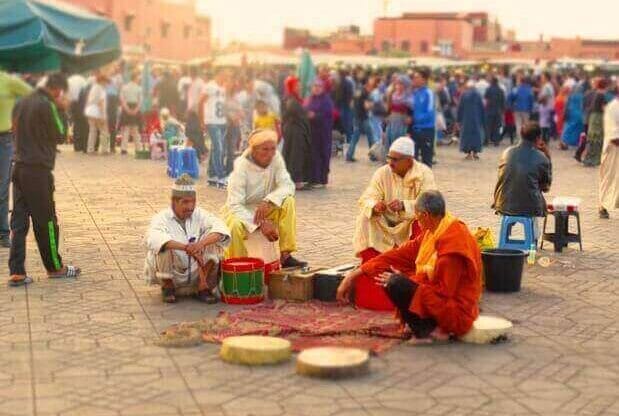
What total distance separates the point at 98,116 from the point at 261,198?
40.2ft

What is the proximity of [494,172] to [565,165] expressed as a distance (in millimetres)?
2313

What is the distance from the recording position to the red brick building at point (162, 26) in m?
55.8

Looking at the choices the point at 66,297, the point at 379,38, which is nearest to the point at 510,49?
the point at 379,38

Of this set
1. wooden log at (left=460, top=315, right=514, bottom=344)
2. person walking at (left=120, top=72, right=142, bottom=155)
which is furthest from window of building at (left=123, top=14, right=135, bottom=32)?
wooden log at (left=460, top=315, right=514, bottom=344)

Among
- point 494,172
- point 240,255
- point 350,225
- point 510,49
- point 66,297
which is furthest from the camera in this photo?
point 510,49

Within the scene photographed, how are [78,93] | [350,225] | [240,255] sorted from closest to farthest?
[240,255] → [350,225] → [78,93]

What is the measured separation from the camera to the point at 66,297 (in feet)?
24.9

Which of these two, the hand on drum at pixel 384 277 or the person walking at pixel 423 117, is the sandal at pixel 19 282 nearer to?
the hand on drum at pixel 384 277

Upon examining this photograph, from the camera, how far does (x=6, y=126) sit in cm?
955

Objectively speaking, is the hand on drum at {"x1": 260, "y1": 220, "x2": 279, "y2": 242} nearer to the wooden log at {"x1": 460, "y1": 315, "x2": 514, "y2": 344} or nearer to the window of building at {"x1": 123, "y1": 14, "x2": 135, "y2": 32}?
the wooden log at {"x1": 460, "y1": 315, "x2": 514, "y2": 344}

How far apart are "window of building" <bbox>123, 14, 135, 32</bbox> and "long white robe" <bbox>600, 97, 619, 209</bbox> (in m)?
47.1

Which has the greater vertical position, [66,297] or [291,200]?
[291,200]

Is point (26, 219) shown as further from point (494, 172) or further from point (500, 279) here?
point (494, 172)

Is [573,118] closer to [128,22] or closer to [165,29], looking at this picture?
[128,22]
